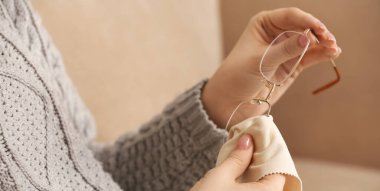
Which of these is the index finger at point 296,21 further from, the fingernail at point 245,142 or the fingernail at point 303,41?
the fingernail at point 245,142

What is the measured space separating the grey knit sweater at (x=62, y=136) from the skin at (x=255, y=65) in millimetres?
32

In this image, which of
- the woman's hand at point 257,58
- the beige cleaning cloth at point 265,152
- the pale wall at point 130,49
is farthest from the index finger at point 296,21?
the pale wall at point 130,49

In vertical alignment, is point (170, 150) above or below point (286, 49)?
below

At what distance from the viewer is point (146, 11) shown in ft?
3.17

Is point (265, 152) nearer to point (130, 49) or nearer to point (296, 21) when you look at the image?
point (296, 21)

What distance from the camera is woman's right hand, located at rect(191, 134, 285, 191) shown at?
43cm

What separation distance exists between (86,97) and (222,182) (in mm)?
496

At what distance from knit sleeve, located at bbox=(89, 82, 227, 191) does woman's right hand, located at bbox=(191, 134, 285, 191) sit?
15 centimetres

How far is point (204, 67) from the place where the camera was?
109 centimetres

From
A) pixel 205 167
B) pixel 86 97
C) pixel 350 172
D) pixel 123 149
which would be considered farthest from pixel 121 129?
pixel 350 172

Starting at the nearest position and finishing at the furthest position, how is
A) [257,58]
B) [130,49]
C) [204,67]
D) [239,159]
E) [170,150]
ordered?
[239,159]
[257,58]
[170,150]
[130,49]
[204,67]

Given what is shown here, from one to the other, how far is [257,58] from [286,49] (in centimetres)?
5

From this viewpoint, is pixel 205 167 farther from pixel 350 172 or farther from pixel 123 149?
pixel 350 172

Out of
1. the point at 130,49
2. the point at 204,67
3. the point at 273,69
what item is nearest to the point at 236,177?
the point at 273,69
